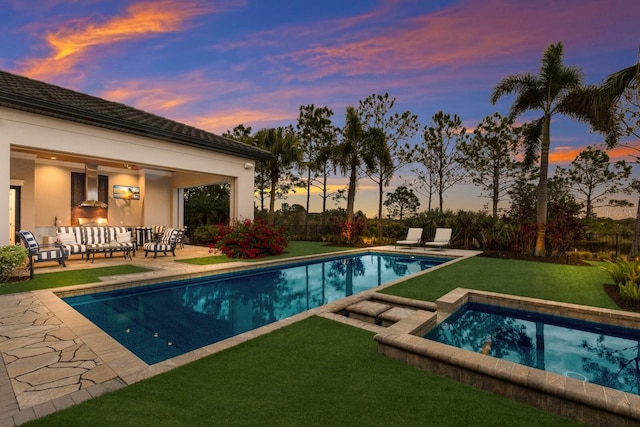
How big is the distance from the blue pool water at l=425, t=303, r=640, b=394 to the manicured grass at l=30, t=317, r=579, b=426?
1.58 meters

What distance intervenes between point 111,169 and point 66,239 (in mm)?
5871

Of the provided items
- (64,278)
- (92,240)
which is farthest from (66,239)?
(64,278)

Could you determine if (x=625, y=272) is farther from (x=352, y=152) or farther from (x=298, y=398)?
(x=352, y=152)

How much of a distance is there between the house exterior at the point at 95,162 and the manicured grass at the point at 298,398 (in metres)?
7.85

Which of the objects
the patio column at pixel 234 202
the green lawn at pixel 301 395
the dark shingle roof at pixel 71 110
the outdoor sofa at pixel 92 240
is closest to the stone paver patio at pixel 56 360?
the green lawn at pixel 301 395

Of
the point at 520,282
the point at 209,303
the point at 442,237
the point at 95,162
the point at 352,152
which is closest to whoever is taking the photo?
the point at 209,303

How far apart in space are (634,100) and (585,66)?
1.99 metres

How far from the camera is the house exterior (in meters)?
7.87

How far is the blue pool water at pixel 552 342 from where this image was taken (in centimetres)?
376

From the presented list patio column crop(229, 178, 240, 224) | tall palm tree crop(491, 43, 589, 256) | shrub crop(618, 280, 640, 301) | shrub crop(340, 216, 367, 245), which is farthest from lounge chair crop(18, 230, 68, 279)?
tall palm tree crop(491, 43, 589, 256)

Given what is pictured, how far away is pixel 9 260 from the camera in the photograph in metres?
6.69

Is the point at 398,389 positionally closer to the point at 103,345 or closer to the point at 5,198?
the point at 103,345

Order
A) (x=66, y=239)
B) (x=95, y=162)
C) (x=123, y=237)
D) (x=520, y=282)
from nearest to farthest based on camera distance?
(x=520, y=282), (x=66, y=239), (x=123, y=237), (x=95, y=162)

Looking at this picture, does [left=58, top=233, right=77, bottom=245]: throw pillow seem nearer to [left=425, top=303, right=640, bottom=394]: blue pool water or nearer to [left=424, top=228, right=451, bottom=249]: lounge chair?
[left=425, top=303, right=640, bottom=394]: blue pool water
